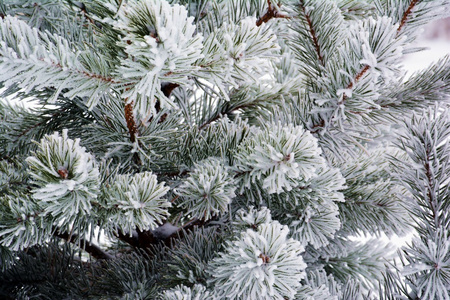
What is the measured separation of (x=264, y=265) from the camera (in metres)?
0.35

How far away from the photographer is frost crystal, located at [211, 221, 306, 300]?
343mm

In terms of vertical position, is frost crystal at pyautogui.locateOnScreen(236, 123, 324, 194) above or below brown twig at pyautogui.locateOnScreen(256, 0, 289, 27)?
below

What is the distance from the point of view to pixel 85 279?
0.53 metres

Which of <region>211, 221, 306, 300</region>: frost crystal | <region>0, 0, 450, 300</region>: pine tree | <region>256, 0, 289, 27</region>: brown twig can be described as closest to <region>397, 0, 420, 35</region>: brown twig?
<region>0, 0, 450, 300</region>: pine tree

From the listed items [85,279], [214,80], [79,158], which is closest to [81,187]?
[79,158]

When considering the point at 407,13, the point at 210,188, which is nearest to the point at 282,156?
the point at 210,188

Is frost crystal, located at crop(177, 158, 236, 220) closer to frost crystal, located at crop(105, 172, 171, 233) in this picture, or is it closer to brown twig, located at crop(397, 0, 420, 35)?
frost crystal, located at crop(105, 172, 171, 233)

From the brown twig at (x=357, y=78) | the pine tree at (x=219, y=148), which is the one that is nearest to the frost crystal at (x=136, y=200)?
the pine tree at (x=219, y=148)

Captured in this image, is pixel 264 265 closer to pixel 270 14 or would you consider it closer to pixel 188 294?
pixel 188 294

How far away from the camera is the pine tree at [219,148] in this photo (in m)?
0.32

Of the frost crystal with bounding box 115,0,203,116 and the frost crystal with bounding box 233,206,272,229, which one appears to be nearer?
the frost crystal with bounding box 115,0,203,116

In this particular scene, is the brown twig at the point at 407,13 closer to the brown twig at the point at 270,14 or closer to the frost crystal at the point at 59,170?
the brown twig at the point at 270,14

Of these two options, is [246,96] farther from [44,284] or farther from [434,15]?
[44,284]

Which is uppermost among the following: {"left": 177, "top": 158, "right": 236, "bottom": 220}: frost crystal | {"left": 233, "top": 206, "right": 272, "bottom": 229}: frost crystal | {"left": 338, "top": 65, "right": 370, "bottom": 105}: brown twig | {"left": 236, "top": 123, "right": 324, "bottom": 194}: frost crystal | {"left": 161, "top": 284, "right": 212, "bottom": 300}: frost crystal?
{"left": 338, "top": 65, "right": 370, "bottom": 105}: brown twig
